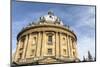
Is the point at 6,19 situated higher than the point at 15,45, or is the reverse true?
the point at 6,19

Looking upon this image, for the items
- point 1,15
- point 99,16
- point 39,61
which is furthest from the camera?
point 99,16

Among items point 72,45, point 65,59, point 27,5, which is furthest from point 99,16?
point 27,5

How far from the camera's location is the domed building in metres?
2.65

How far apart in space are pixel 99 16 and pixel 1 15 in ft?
4.50

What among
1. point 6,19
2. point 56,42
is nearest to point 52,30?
point 56,42

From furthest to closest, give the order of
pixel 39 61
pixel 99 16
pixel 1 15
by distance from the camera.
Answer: pixel 99 16 → pixel 39 61 → pixel 1 15

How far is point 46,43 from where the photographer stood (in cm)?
275

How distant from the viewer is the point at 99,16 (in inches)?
121

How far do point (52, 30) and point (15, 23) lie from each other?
484mm

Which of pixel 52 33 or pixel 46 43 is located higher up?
pixel 52 33

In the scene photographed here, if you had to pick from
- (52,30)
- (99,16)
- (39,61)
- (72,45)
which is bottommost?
(39,61)

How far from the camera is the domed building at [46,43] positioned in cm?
265

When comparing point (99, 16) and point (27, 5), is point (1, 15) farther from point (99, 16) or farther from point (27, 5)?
point (99, 16)

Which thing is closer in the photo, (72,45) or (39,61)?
(39,61)
